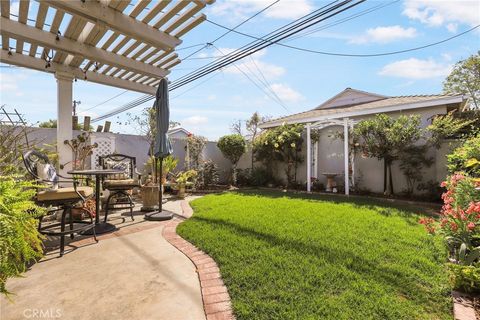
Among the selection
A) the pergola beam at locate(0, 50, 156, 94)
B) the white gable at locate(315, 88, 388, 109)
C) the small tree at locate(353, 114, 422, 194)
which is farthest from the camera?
the white gable at locate(315, 88, 388, 109)

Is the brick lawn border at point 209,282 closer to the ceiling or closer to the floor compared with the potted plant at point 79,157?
closer to the floor

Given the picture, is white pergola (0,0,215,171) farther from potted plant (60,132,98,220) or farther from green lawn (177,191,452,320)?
Answer: green lawn (177,191,452,320)

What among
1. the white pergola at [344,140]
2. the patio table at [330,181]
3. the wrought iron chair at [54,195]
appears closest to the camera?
the wrought iron chair at [54,195]

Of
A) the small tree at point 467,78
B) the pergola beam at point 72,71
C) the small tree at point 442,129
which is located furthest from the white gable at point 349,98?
the pergola beam at point 72,71

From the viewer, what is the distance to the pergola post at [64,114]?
552 centimetres

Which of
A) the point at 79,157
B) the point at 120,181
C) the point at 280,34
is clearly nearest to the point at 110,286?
the point at 120,181

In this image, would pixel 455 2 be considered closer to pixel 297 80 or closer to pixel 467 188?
pixel 467 188

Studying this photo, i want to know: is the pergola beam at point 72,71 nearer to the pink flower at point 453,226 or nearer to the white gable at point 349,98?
the pink flower at point 453,226

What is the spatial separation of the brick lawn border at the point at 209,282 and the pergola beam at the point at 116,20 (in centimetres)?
322

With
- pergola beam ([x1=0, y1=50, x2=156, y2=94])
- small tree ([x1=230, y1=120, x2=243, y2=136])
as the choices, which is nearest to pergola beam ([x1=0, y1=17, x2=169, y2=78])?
pergola beam ([x1=0, y1=50, x2=156, y2=94])

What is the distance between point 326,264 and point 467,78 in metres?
21.9

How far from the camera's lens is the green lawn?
2.14 metres

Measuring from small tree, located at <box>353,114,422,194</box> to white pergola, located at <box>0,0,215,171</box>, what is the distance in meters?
5.66

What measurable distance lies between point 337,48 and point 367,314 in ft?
32.9
